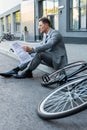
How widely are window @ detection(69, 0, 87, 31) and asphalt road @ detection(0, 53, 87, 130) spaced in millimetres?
16682

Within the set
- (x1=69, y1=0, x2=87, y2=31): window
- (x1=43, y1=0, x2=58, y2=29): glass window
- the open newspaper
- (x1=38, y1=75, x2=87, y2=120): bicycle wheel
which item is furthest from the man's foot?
(x1=43, y1=0, x2=58, y2=29): glass window

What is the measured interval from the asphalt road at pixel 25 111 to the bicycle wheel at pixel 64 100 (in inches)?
5.5

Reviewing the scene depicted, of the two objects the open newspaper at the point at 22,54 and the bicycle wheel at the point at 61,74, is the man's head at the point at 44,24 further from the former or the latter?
the bicycle wheel at the point at 61,74

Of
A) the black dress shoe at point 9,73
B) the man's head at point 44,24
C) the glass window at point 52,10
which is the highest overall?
the glass window at point 52,10

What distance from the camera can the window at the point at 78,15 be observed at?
2270cm

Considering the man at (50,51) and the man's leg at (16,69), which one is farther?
the man's leg at (16,69)

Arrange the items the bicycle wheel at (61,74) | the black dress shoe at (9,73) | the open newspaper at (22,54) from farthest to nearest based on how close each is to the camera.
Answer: the black dress shoe at (9,73)
the open newspaper at (22,54)
the bicycle wheel at (61,74)

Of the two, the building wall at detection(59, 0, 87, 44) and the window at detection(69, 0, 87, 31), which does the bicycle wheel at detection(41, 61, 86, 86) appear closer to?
the building wall at detection(59, 0, 87, 44)

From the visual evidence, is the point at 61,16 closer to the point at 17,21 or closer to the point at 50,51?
the point at 17,21

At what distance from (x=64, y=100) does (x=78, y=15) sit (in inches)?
777

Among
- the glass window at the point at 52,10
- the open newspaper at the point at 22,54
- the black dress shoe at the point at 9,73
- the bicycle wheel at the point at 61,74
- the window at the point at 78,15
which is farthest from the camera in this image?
the glass window at the point at 52,10

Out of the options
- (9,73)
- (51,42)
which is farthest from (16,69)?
(51,42)

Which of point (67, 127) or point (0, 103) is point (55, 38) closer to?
point (0, 103)

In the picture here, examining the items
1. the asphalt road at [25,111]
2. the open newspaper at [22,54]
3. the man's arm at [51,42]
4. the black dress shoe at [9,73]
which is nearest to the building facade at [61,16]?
the black dress shoe at [9,73]
